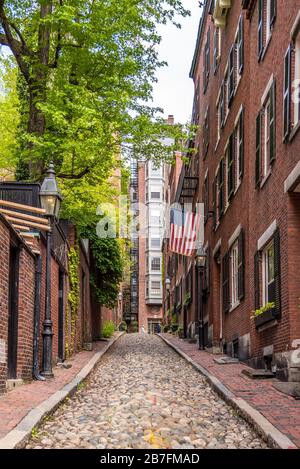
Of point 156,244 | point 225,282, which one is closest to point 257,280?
point 225,282

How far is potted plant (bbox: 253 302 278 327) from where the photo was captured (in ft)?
42.9

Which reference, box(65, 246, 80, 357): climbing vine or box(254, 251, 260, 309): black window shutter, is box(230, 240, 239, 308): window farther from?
box(65, 246, 80, 357): climbing vine

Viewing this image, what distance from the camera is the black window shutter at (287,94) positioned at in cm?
1212

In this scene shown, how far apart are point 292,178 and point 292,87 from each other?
1534 mm

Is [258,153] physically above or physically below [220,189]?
below

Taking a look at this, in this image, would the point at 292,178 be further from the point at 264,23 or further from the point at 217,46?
the point at 217,46

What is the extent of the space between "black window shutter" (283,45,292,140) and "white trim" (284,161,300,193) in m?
0.76

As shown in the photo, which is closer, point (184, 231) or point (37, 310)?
point (37, 310)

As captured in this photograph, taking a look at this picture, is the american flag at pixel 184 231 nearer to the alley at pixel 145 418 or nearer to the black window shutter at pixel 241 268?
the black window shutter at pixel 241 268

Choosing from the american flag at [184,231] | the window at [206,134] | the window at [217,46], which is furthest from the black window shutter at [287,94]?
the window at [206,134]

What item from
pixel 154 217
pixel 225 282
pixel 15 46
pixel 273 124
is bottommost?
pixel 225 282

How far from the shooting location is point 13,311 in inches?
480

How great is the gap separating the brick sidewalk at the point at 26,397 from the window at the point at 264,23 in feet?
25.8

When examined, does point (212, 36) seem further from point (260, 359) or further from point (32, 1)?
point (260, 359)
